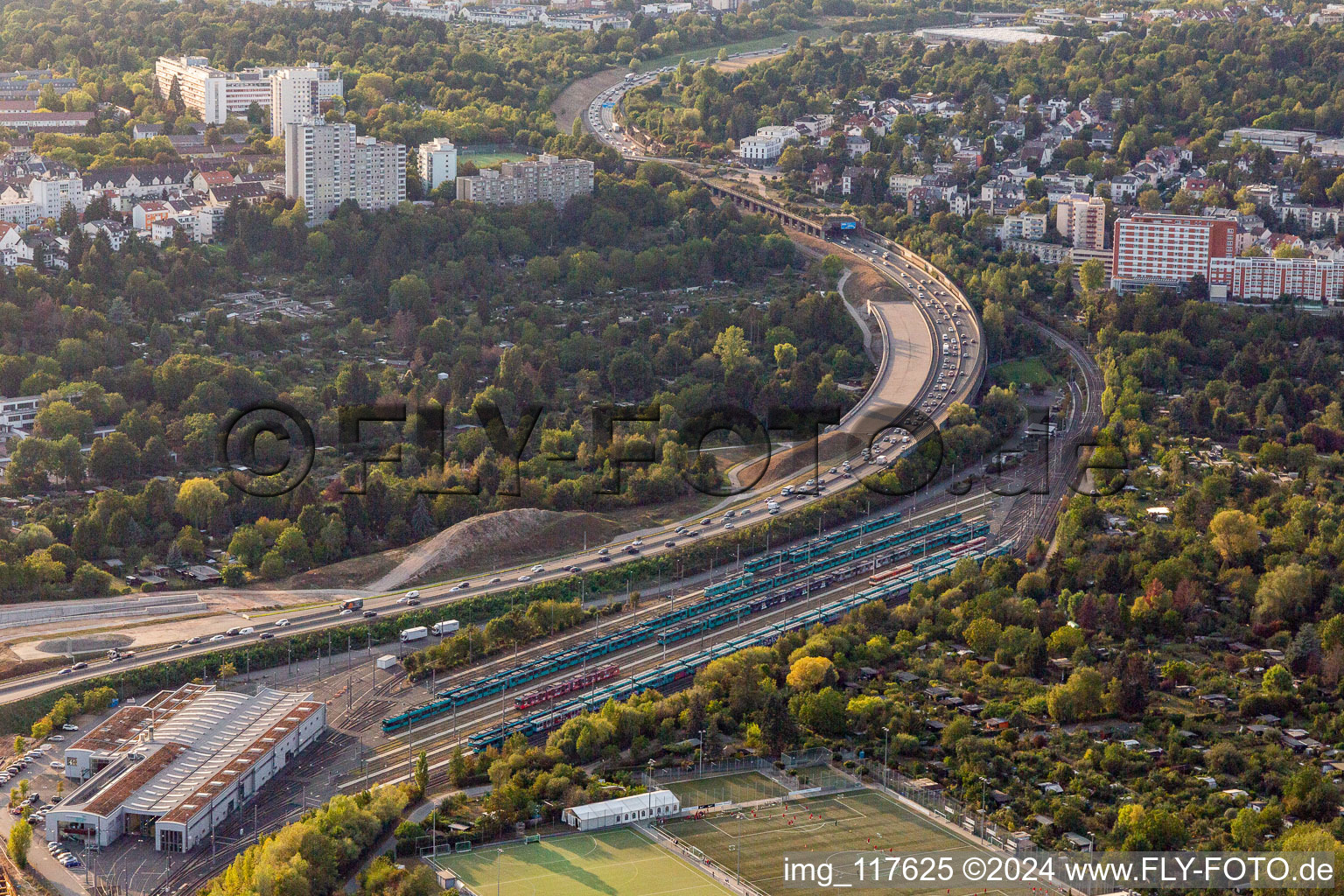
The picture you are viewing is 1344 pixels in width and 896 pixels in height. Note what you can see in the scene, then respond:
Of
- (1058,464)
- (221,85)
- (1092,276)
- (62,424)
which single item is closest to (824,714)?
(1058,464)

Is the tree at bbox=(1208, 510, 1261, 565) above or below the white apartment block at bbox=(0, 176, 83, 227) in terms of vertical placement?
below

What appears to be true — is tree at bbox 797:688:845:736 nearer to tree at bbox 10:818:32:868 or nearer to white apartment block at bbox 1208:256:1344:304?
tree at bbox 10:818:32:868

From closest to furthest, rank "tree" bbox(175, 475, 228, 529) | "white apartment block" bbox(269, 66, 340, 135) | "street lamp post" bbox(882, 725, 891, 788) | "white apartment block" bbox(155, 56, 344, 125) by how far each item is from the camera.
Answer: "street lamp post" bbox(882, 725, 891, 788), "tree" bbox(175, 475, 228, 529), "white apartment block" bbox(269, 66, 340, 135), "white apartment block" bbox(155, 56, 344, 125)

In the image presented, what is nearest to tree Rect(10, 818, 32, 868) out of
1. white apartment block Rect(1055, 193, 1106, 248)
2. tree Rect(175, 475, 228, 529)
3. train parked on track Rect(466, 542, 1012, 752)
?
train parked on track Rect(466, 542, 1012, 752)

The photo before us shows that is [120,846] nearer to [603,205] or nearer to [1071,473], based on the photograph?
[1071,473]

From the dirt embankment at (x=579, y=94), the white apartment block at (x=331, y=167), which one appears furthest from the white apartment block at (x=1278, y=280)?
the dirt embankment at (x=579, y=94)

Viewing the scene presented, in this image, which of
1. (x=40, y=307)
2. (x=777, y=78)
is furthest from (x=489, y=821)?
(x=777, y=78)
